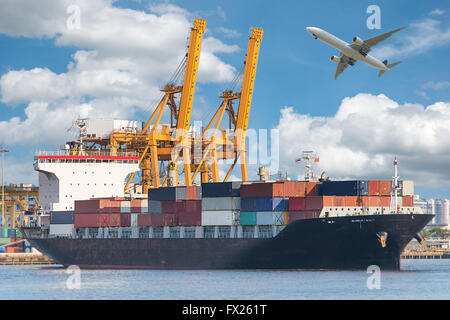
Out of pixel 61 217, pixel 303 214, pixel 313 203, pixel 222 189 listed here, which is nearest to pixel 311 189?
pixel 313 203

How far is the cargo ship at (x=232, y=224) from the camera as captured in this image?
52188mm

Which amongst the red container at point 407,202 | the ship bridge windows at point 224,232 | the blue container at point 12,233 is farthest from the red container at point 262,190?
the blue container at point 12,233

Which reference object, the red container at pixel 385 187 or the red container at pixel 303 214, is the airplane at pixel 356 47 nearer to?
the red container at pixel 385 187

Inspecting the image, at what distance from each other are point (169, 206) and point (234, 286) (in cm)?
1689

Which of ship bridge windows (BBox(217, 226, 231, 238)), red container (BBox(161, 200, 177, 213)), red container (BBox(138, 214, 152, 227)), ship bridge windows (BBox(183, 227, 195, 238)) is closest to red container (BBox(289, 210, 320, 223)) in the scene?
ship bridge windows (BBox(217, 226, 231, 238))

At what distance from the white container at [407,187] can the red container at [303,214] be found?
7.75 metres

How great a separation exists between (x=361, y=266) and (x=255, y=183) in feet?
32.9

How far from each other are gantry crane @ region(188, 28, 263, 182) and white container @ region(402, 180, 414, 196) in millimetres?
27116

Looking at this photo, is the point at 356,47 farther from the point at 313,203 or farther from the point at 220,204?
the point at 220,204

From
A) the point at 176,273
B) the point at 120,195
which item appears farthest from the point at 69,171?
the point at 176,273

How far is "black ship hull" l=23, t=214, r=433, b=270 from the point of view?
2028 inches

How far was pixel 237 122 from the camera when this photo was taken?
267 feet

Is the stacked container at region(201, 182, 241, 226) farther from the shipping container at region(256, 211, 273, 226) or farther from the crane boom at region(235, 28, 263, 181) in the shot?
the crane boom at region(235, 28, 263, 181)
